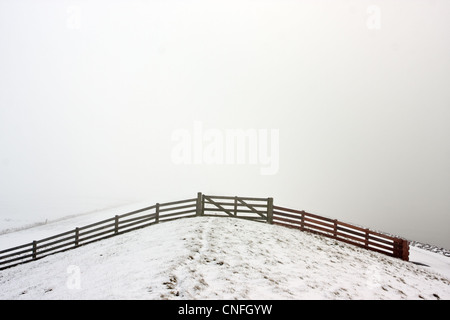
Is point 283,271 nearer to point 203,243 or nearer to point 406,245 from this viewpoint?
point 203,243

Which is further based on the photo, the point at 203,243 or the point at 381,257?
the point at 381,257

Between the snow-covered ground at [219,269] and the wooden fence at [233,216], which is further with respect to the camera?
the wooden fence at [233,216]

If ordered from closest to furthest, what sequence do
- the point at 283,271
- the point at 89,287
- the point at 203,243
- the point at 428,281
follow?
the point at 89,287
the point at 283,271
the point at 203,243
the point at 428,281

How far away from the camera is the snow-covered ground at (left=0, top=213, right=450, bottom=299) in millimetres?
7708

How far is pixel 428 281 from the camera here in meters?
12.3

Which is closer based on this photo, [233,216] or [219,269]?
[219,269]

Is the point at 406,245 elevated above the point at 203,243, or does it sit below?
below

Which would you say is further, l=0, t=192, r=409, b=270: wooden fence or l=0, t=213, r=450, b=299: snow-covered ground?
l=0, t=192, r=409, b=270: wooden fence

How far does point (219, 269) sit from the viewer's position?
28.3 ft

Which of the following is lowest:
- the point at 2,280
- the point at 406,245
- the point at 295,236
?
the point at 2,280

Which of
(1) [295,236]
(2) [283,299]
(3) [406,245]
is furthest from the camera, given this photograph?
(3) [406,245]

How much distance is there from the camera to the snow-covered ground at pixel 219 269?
25.3 feet

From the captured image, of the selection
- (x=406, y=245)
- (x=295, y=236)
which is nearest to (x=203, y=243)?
(x=295, y=236)

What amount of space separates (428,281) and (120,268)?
14180 mm
